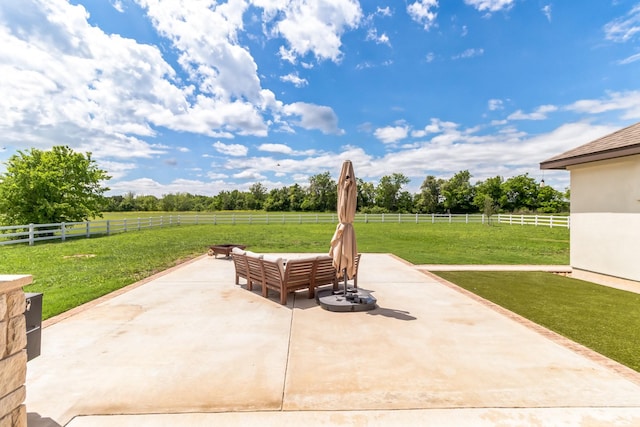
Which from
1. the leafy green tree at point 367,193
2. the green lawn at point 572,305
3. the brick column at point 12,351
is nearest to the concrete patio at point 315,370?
the green lawn at point 572,305

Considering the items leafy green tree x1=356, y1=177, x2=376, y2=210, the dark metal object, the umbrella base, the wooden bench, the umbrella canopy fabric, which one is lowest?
the umbrella base

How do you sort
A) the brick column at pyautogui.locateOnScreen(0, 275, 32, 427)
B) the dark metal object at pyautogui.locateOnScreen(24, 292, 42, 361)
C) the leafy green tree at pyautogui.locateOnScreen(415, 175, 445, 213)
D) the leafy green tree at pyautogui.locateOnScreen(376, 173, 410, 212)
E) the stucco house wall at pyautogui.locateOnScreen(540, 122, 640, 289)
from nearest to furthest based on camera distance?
the brick column at pyautogui.locateOnScreen(0, 275, 32, 427), the dark metal object at pyautogui.locateOnScreen(24, 292, 42, 361), the stucco house wall at pyautogui.locateOnScreen(540, 122, 640, 289), the leafy green tree at pyautogui.locateOnScreen(415, 175, 445, 213), the leafy green tree at pyautogui.locateOnScreen(376, 173, 410, 212)

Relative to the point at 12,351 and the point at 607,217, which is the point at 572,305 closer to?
the point at 607,217

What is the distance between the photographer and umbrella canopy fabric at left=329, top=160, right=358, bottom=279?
4.96 m

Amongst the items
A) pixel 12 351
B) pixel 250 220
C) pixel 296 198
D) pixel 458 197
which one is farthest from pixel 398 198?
pixel 12 351

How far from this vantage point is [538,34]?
11.5 metres

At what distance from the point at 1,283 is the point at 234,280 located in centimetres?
556

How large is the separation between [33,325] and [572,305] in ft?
25.9

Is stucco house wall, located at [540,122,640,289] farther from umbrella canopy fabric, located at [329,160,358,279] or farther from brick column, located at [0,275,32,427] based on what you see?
brick column, located at [0,275,32,427]

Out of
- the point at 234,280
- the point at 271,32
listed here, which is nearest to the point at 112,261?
the point at 234,280

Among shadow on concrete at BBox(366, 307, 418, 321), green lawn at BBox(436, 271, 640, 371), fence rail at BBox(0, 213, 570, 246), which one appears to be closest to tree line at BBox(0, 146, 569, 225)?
fence rail at BBox(0, 213, 570, 246)

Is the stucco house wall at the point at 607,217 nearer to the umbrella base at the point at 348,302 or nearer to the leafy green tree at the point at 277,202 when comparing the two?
the umbrella base at the point at 348,302

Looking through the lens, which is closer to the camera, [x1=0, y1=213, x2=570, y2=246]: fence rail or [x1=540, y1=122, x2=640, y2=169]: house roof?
[x1=540, y1=122, x2=640, y2=169]: house roof

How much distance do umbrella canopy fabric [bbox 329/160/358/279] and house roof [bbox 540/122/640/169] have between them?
659 centimetres
